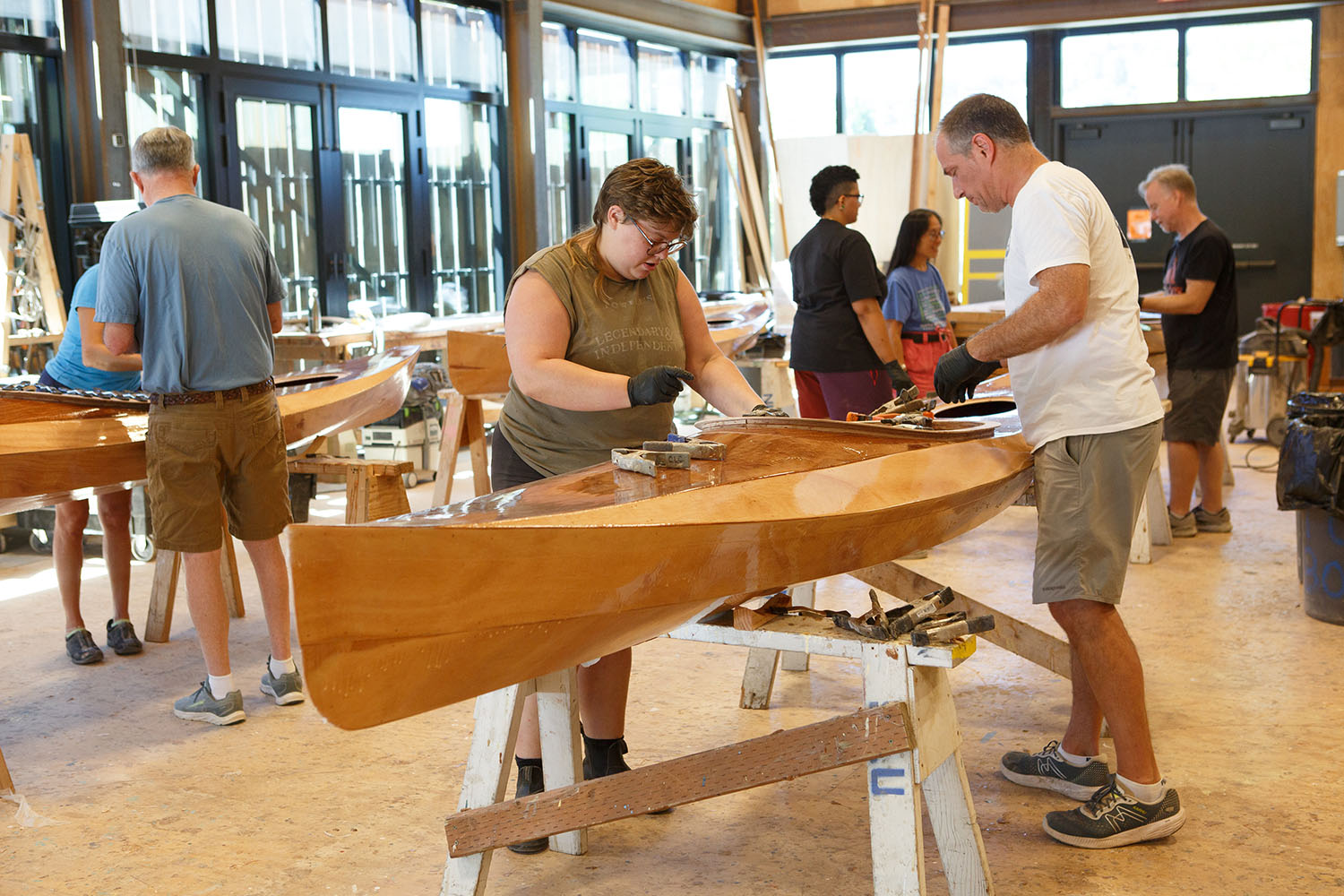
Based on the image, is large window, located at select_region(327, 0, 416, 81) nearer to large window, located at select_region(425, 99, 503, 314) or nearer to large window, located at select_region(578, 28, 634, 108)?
large window, located at select_region(425, 99, 503, 314)

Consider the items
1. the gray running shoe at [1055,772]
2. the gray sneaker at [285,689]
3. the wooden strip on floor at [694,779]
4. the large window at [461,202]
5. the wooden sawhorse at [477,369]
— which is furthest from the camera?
the large window at [461,202]

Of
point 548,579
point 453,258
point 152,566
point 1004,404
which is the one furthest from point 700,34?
point 548,579

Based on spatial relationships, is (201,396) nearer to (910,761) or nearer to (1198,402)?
(910,761)

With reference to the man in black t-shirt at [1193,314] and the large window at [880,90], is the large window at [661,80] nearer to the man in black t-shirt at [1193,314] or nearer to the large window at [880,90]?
the large window at [880,90]

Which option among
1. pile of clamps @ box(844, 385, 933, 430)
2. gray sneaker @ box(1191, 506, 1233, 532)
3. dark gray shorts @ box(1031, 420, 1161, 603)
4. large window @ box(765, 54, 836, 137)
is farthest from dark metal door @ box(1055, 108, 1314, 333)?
dark gray shorts @ box(1031, 420, 1161, 603)

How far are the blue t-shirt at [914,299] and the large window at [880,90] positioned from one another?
6672 millimetres

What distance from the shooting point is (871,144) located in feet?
32.7

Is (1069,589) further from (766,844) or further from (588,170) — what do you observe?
(588,170)

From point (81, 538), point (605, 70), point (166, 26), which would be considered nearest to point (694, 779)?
point (81, 538)

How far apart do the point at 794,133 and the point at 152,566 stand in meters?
8.32

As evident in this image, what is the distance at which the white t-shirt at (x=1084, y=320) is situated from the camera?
2451 millimetres

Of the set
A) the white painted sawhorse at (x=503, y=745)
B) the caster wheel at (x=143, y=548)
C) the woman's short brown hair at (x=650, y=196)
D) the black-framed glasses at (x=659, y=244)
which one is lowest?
the caster wheel at (x=143, y=548)

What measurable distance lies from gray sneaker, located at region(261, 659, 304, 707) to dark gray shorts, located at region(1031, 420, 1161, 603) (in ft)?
6.75

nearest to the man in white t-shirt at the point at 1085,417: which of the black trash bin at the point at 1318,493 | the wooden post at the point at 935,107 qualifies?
the black trash bin at the point at 1318,493
